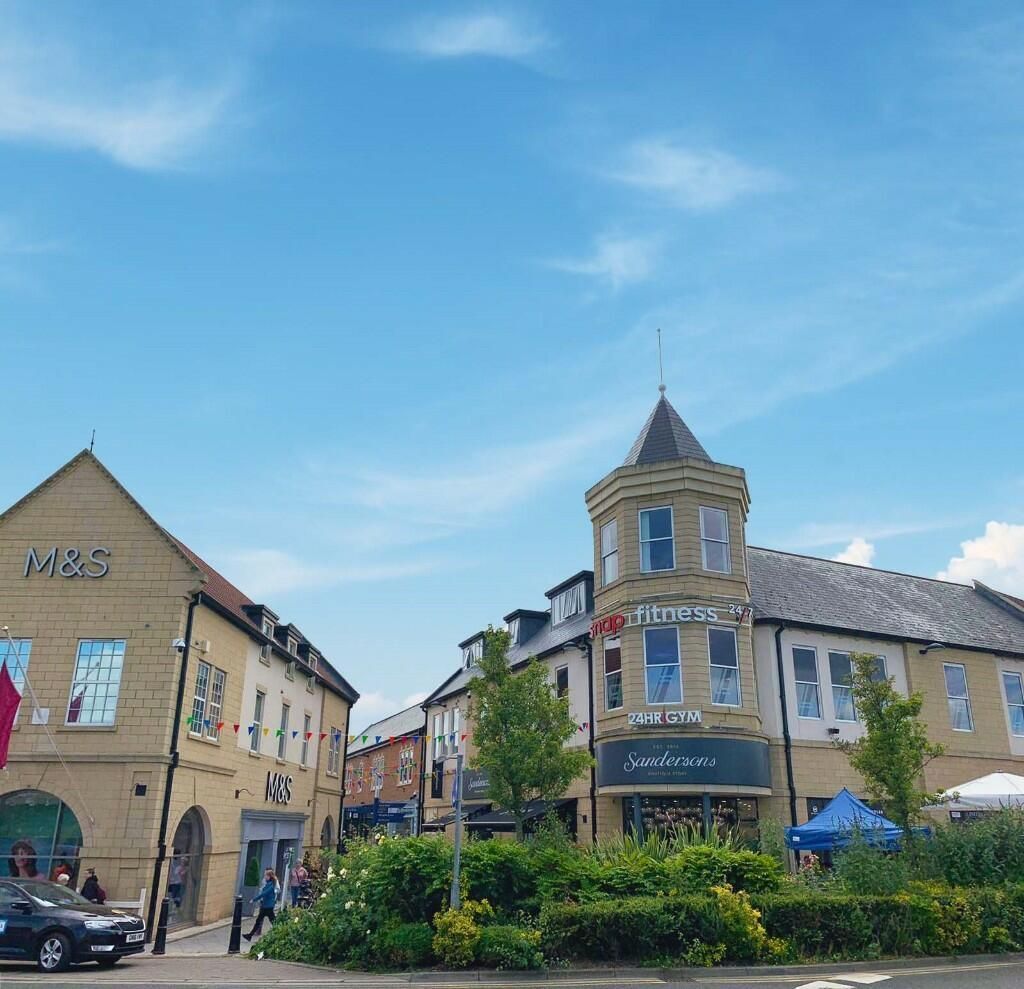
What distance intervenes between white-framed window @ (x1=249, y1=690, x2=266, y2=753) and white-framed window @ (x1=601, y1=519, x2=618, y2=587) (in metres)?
11.7

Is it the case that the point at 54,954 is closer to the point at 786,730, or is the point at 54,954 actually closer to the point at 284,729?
the point at 284,729

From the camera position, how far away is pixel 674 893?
14305mm

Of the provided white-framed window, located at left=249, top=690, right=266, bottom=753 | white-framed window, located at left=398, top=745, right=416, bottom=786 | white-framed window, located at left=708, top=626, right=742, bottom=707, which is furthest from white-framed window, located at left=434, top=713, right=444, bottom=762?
white-framed window, located at left=708, top=626, right=742, bottom=707

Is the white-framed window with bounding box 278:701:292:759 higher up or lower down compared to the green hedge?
higher up

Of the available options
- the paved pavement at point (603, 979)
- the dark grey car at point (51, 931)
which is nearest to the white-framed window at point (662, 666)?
the paved pavement at point (603, 979)

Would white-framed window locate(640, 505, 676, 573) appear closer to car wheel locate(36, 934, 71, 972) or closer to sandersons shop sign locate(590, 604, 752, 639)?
sandersons shop sign locate(590, 604, 752, 639)

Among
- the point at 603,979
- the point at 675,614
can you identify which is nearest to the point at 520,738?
the point at 675,614

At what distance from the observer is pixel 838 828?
18703 millimetres

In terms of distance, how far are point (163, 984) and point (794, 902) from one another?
990 centimetres

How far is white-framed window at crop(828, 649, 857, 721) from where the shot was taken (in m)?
25.9

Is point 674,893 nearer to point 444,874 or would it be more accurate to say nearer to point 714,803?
point 444,874

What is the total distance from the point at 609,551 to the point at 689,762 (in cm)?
654

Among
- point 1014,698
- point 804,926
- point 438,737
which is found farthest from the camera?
point 438,737

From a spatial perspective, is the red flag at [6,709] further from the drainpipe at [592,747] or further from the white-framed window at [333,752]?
the white-framed window at [333,752]
